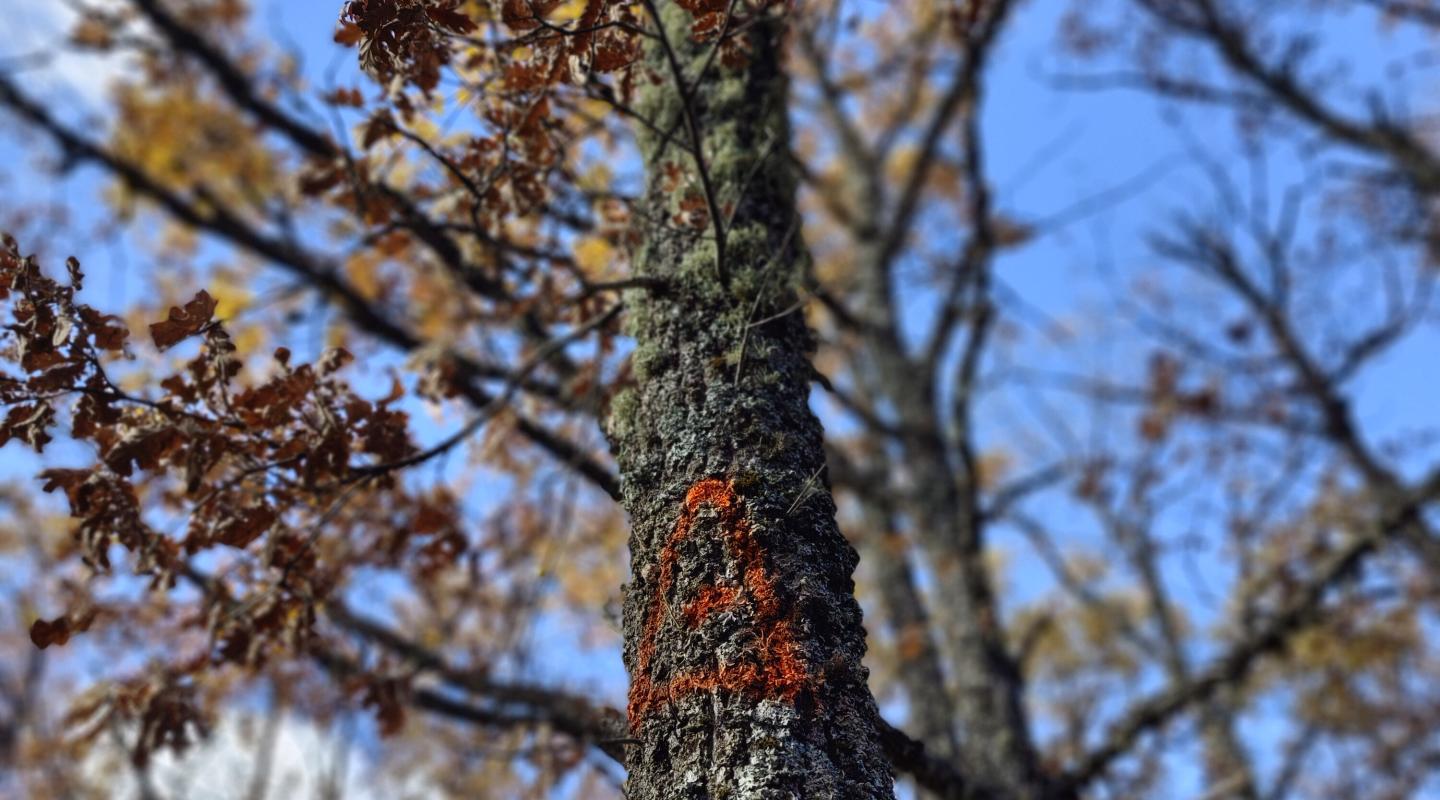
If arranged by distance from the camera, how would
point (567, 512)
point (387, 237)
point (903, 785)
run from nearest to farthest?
1. point (387, 237)
2. point (567, 512)
3. point (903, 785)

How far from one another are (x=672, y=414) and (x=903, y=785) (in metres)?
3.54

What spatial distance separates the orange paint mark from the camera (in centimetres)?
165

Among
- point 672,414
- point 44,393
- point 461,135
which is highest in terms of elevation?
point 461,135

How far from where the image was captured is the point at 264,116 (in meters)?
5.52

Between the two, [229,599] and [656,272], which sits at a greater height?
[656,272]

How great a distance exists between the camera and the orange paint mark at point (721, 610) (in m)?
1.65

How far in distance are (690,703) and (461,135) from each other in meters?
2.11

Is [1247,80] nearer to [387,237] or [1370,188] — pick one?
[1370,188]

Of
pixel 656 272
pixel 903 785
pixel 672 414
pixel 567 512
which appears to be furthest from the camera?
pixel 903 785

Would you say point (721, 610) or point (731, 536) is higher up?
point (731, 536)

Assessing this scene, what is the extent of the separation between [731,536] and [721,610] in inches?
5.3

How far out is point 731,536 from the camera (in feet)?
5.86

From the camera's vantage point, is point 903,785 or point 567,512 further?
point 903,785

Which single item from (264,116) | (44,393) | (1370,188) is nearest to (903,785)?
(44,393)
